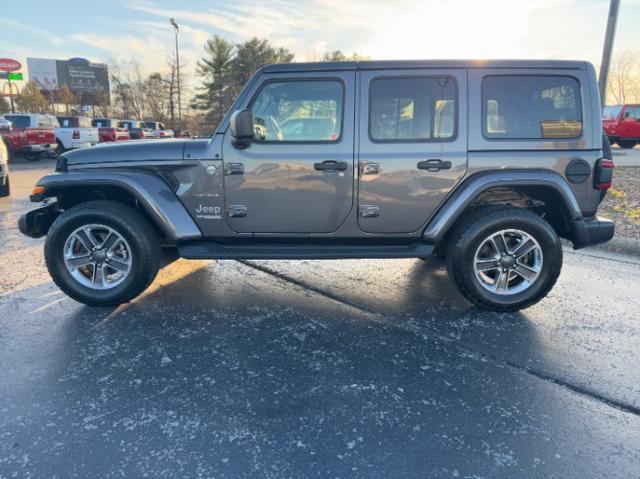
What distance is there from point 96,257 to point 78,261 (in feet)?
0.49

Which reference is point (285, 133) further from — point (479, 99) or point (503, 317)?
point (503, 317)

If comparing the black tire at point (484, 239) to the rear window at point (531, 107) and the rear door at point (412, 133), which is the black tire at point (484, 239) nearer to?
the rear door at point (412, 133)

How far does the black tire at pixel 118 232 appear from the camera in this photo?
361cm

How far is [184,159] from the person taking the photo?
3.59m

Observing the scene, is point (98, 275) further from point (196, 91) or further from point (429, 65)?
point (196, 91)

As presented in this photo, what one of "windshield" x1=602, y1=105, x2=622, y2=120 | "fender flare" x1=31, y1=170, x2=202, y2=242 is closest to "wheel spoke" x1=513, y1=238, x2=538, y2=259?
"fender flare" x1=31, y1=170, x2=202, y2=242

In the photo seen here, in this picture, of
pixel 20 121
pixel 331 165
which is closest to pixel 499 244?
pixel 331 165

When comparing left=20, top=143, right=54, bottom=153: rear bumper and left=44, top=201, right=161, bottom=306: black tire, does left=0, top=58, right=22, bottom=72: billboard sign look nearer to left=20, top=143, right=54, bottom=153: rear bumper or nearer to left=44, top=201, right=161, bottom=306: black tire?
left=20, top=143, right=54, bottom=153: rear bumper

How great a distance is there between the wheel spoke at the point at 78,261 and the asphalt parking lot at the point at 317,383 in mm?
355

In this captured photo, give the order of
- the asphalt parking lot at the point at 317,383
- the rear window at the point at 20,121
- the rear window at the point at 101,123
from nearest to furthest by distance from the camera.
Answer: the asphalt parking lot at the point at 317,383, the rear window at the point at 20,121, the rear window at the point at 101,123

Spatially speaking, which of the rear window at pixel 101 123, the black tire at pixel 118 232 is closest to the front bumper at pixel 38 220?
the black tire at pixel 118 232

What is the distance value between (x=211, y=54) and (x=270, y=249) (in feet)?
154

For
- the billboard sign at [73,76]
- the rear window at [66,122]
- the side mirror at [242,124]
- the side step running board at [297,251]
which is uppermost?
the billboard sign at [73,76]

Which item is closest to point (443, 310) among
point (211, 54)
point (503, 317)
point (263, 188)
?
point (503, 317)
